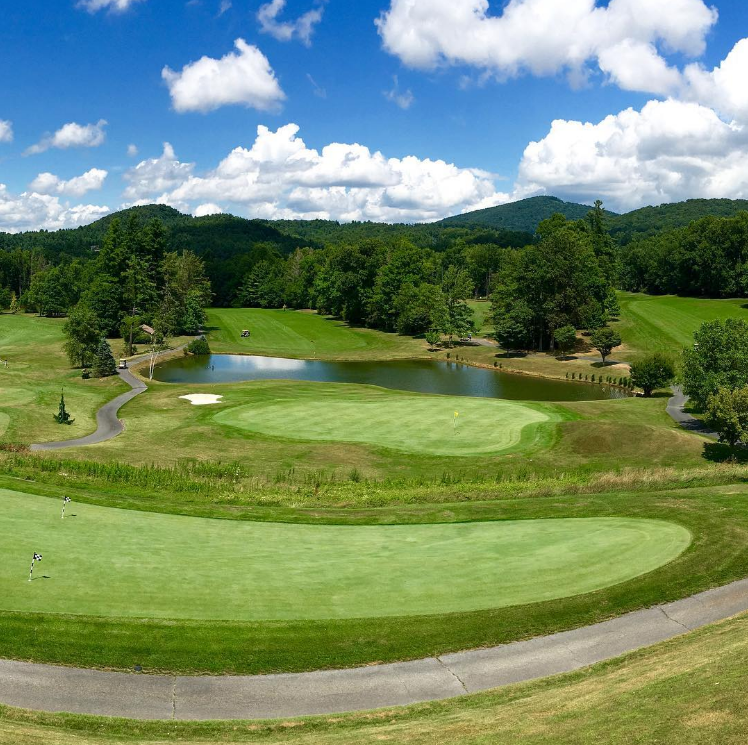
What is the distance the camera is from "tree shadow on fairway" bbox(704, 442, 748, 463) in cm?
3972

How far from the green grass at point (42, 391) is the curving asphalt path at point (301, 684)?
102ft

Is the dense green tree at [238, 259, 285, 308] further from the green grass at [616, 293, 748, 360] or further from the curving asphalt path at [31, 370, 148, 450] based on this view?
the curving asphalt path at [31, 370, 148, 450]

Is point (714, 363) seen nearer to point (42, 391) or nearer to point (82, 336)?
point (42, 391)

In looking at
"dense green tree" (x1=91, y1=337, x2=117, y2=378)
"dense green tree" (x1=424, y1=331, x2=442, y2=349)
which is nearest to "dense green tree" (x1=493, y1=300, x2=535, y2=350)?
"dense green tree" (x1=424, y1=331, x2=442, y2=349)

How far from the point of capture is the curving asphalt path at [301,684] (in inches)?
557

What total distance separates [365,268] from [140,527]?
4389 inches

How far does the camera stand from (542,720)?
490 inches

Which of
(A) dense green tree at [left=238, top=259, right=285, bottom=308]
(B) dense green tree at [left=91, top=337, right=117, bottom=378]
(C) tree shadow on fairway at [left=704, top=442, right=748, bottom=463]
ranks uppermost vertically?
(A) dense green tree at [left=238, top=259, right=285, bottom=308]

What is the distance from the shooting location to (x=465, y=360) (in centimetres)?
9575

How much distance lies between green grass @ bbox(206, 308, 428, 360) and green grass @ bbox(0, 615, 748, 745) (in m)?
84.2

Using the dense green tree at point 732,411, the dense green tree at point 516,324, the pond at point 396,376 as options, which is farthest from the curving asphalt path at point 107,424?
the dense green tree at point 516,324

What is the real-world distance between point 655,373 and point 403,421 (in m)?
30.4

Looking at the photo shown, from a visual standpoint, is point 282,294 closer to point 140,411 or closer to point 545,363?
point 545,363

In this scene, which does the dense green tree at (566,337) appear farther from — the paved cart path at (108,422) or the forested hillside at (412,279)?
the paved cart path at (108,422)
